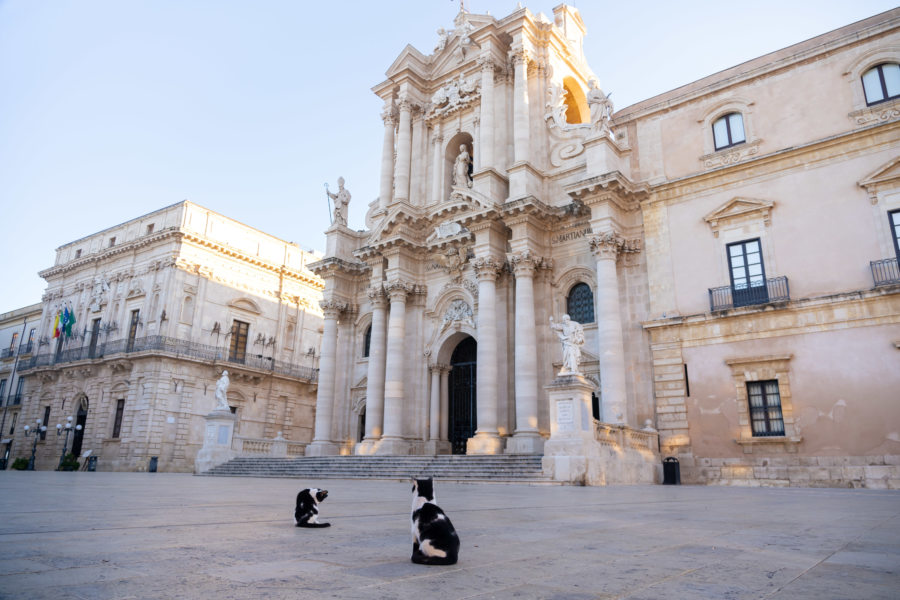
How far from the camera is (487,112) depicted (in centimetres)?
2467

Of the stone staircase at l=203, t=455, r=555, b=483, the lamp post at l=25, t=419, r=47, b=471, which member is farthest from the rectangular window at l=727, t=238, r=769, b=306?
the lamp post at l=25, t=419, r=47, b=471

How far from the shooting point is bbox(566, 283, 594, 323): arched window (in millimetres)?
21766

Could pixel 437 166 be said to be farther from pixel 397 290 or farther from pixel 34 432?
pixel 34 432

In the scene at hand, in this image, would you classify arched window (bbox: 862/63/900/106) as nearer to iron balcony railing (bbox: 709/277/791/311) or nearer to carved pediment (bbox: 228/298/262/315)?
iron balcony railing (bbox: 709/277/791/311)

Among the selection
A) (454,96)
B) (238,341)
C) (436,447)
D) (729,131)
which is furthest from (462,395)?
(238,341)

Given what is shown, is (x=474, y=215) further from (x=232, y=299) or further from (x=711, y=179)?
(x=232, y=299)

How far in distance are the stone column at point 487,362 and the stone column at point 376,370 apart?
4888 mm

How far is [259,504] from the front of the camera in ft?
23.7

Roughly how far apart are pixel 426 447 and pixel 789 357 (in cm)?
1321

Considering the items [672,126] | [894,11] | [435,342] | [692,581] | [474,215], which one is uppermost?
[894,11]

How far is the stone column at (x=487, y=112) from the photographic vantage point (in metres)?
24.2

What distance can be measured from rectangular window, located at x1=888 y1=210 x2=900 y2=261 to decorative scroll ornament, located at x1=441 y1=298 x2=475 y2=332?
13.6 meters

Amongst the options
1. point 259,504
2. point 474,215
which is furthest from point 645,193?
point 259,504

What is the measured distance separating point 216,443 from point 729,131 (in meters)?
21.3
